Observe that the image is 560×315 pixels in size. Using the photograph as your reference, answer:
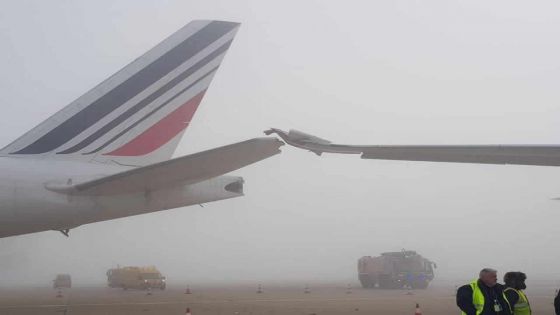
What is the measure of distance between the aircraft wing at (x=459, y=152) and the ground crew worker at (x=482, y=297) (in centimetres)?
199

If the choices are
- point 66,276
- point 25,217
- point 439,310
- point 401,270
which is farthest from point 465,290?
point 66,276

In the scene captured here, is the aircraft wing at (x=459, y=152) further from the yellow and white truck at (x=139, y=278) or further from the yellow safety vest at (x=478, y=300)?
the yellow and white truck at (x=139, y=278)

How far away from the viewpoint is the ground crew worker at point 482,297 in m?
7.72

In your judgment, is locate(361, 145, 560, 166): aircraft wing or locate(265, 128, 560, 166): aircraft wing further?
locate(361, 145, 560, 166): aircraft wing

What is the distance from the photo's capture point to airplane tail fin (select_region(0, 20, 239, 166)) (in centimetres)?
1423

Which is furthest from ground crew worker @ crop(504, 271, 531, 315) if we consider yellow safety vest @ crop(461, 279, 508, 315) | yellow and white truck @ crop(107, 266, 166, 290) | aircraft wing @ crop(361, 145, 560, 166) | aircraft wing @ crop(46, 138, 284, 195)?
yellow and white truck @ crop(107, 266, 166, 290)

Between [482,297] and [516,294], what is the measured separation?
38.4 inches

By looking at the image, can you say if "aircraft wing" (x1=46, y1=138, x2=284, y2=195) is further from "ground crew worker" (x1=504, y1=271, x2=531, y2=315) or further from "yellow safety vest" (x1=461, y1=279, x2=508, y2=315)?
"ground crew worker" (x1=504, y1=271, x2=531, y2=315)

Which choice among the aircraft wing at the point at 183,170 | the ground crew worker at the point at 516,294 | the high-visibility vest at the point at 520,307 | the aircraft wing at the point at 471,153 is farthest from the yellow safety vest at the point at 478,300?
the aircraft wing at the point at 183,170

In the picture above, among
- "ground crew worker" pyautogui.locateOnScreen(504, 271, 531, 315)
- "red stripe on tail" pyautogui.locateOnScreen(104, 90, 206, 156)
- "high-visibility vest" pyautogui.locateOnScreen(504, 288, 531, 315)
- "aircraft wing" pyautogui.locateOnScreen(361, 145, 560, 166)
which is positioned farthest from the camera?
"red stripe on tail" pyautogui.locateOnScreen(104, 90, 206, 156)

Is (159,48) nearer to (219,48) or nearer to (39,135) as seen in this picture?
(219,48)

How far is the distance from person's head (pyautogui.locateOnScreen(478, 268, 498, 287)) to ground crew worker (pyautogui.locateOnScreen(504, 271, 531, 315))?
0.69 metres

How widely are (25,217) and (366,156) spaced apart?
7694 mm

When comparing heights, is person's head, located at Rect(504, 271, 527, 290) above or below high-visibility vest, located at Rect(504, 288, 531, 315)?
above
